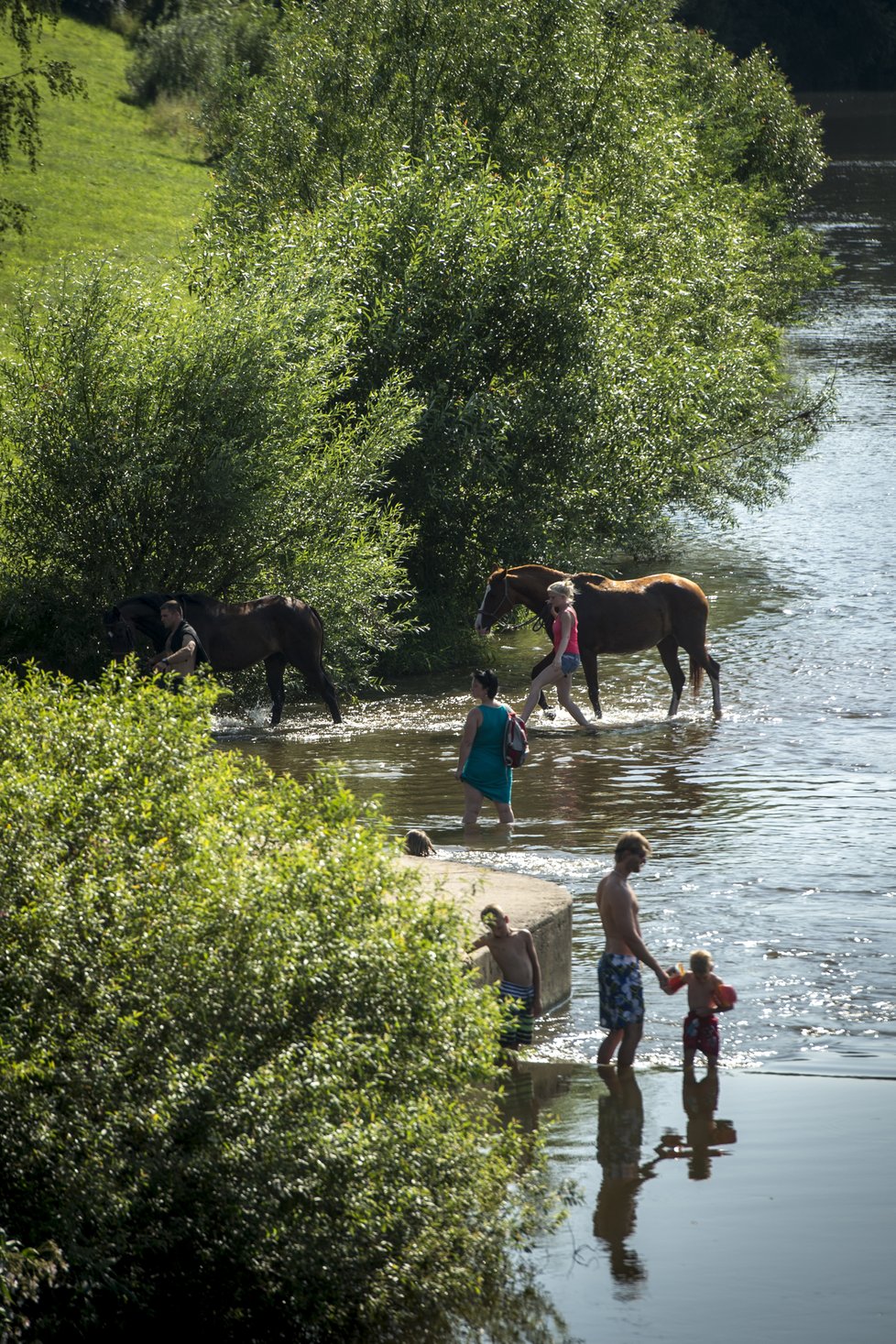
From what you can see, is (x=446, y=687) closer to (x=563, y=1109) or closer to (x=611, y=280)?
(x=611, y=280)

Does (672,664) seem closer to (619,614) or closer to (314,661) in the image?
(619,614)

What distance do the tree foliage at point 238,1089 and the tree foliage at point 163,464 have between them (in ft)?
43.9

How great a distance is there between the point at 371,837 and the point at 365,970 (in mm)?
1003

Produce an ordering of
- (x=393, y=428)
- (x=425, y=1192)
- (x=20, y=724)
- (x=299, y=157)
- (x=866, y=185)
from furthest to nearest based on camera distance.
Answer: (x=866, y=185), (x=299, y=157), (x=393, y=428), (x=20, y=724), (x=425, y=1192)

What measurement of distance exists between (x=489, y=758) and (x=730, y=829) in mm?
2557

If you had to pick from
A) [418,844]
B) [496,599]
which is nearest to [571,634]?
[496,599]

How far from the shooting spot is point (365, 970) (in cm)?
886

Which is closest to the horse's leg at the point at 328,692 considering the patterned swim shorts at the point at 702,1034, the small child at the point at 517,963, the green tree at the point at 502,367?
the green tree at the point at 502,367

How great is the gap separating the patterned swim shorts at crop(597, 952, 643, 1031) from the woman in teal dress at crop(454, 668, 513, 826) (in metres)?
4.72

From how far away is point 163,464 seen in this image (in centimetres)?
2219

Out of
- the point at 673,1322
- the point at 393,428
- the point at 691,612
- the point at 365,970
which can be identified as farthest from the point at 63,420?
the point at 673,1322

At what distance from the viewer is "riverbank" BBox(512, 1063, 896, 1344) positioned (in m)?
8.70

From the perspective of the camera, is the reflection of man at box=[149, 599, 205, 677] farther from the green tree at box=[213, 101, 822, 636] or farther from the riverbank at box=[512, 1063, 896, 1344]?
the riverbank at box=[512, 1063, 896, 1344]

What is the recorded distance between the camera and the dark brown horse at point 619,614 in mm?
23141
